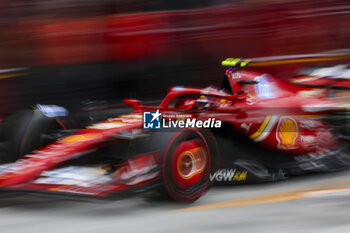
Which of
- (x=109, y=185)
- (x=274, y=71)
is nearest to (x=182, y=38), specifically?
(x=274, y=71)

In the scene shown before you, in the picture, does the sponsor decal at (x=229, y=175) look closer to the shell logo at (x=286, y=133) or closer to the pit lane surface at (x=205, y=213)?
the pit lane surface at (x=205, y=213)

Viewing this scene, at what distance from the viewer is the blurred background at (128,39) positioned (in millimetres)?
6500

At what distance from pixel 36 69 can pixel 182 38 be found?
1774 millimetres

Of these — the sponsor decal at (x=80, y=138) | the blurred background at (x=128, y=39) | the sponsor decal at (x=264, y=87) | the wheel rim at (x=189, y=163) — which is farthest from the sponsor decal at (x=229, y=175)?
the blurred background at (x=128, y=39)

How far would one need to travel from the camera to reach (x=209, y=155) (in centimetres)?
405

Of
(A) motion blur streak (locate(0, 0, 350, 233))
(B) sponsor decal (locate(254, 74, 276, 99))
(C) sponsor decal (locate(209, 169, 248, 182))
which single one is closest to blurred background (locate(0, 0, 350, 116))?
(A) motion blur streak (locate(0, 0, 350, 233))

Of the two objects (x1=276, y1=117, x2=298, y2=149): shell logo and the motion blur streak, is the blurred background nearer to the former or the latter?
the motion blur streak

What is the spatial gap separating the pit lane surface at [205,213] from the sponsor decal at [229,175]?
0.12m

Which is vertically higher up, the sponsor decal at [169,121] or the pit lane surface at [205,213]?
the sponsor decal at [169,121]

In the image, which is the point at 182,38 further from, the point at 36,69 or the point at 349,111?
the point at 349,111

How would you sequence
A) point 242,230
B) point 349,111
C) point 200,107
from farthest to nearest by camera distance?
point 349,111 → point 200,107 → point 242,230

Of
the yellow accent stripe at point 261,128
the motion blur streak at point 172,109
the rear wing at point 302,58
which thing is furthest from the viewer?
the rear wing at point 302,58

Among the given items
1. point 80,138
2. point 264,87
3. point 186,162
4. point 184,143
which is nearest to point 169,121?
point 184,143

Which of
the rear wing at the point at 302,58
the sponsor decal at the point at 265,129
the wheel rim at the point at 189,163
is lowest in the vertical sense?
the wheel rim at the point at 189,163
